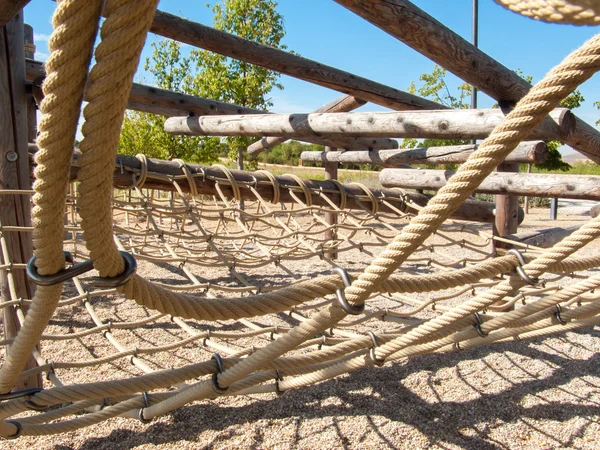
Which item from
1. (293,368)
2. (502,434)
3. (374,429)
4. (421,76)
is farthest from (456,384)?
(421,76)

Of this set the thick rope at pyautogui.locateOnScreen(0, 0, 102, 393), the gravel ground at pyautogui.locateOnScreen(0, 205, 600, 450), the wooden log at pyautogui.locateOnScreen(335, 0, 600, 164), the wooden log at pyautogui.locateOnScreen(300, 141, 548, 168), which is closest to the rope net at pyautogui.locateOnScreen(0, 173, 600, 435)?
the thick rope at pyautogui.locateOnScreen(0, 0, 102, 393)

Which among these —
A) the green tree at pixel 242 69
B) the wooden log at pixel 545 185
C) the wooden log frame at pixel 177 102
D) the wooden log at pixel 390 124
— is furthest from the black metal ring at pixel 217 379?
the green tree at pixel 242 69

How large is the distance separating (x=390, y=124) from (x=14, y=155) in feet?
6.27

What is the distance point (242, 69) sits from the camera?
35.2ft

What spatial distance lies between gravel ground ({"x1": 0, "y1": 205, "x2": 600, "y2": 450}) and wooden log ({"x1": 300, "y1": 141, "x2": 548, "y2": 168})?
1.28 m

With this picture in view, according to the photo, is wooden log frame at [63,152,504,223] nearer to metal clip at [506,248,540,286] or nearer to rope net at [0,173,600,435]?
rope net at [0,173,600,435]

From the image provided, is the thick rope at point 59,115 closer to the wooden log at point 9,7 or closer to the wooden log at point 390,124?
the wooden log at point 9,7

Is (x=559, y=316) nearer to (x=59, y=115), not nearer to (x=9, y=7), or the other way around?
(x=59, y=115)

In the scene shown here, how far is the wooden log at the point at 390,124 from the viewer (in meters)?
2.38

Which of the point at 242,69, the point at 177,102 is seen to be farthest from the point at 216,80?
the point at 177,102

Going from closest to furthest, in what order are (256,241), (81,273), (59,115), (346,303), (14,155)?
(59,115), (81,273), (346,303), (14,155), (256,241)

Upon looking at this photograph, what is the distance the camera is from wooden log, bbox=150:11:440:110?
3052 millimetres

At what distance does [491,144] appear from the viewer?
0.82 meters

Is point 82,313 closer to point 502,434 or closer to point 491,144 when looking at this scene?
point 502,434
